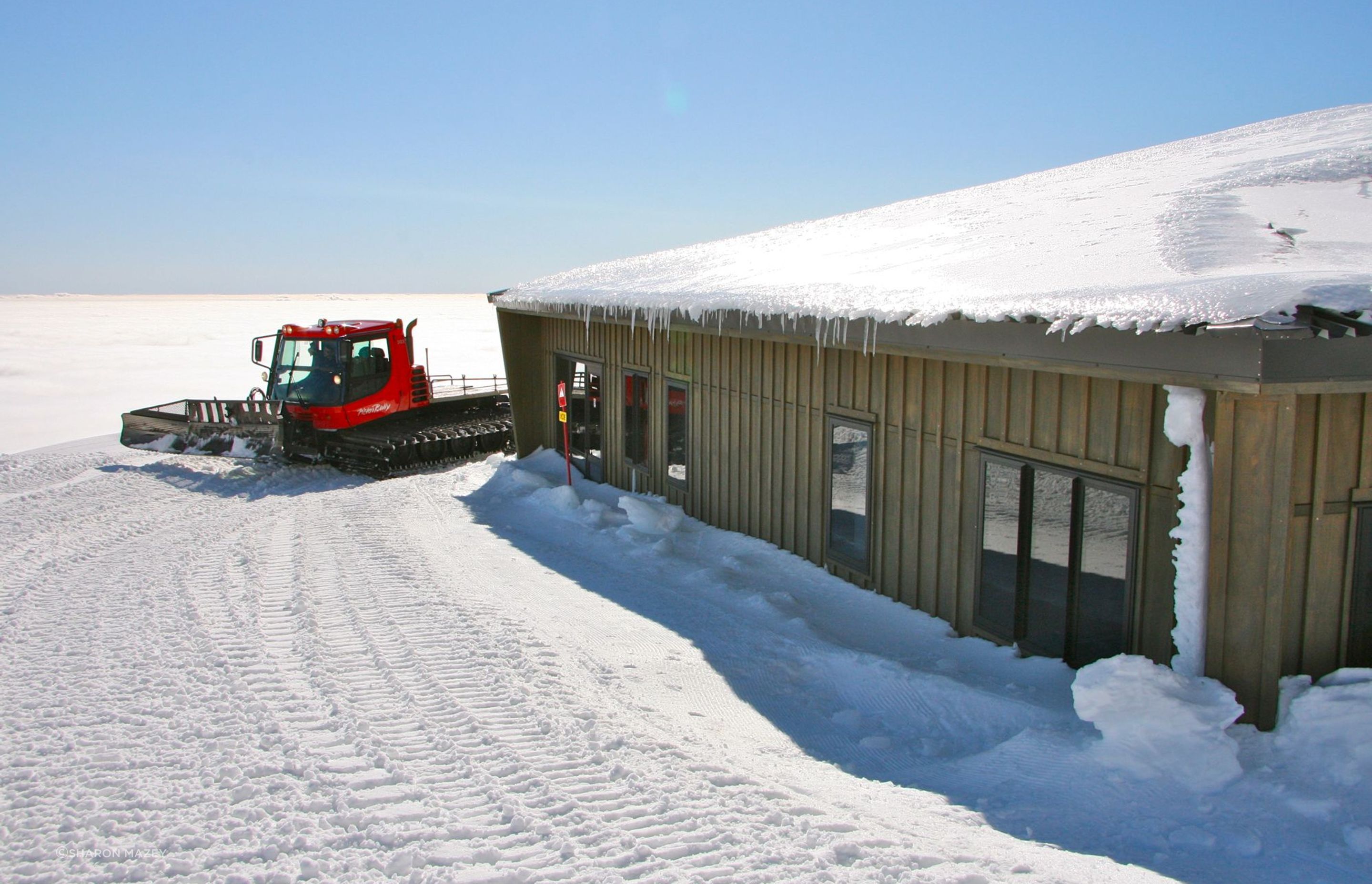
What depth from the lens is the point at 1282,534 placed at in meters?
4.55

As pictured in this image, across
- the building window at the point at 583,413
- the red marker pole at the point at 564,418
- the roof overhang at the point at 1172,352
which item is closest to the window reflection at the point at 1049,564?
the roof overhang at the point at 1172,352

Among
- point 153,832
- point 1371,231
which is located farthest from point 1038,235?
point 153,832

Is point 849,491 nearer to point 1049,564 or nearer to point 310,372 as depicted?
point 1049,564

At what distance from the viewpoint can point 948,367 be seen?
668cm

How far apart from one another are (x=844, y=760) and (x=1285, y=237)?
3953 millimetres

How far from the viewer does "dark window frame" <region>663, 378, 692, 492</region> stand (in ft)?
34.3

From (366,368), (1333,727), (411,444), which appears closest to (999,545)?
(1333,727)

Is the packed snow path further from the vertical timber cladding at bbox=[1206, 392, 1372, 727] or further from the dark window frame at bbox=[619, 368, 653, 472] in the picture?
the dark window frame at bbox=[619, 368, 653, 472]

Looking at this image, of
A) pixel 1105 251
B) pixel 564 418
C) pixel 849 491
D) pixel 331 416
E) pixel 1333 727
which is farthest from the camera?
pixel 331 416

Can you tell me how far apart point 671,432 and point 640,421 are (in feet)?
2.66

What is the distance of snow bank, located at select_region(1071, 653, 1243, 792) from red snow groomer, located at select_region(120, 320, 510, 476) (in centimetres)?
1059

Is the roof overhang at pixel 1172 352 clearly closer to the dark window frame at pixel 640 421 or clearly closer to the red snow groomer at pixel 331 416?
the dark window frame at pixel 640 421

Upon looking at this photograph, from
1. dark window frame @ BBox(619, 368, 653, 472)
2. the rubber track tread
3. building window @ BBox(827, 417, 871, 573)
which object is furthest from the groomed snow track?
the rubber track tread

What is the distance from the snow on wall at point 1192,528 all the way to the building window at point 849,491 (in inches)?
114
